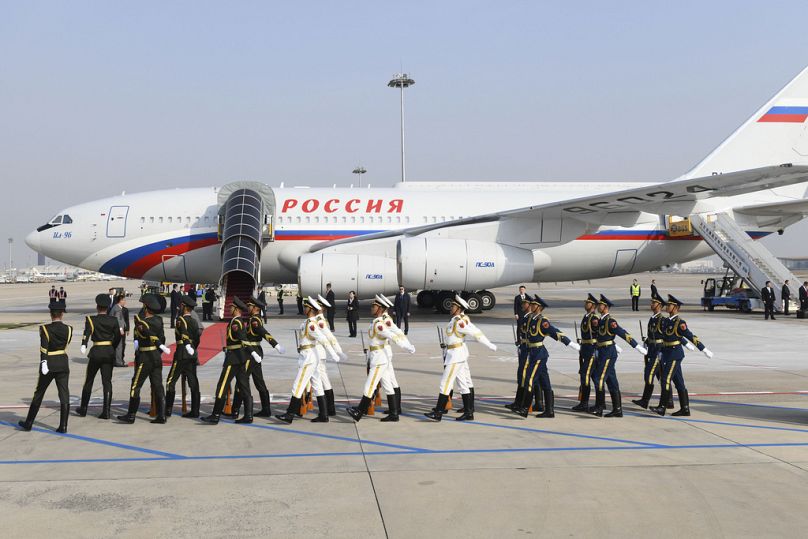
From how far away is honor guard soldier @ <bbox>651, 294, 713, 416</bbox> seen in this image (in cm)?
843

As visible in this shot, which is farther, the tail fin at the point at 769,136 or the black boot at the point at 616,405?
the tail fin at the point at 769,136

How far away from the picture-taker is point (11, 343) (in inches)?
650

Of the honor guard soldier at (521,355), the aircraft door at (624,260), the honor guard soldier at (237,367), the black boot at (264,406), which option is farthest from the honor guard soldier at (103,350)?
the aircraft door at (624,260)

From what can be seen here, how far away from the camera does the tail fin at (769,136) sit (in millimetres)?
26406

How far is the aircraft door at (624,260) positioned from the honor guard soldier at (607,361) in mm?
17526

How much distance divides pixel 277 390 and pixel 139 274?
1575cm

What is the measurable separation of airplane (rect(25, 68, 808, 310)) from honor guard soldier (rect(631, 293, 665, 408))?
11128 mm

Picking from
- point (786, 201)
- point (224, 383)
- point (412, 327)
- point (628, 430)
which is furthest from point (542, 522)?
point (786, 201)

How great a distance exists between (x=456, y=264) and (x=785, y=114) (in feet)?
51.2

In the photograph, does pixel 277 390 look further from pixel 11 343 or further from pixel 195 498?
pixel 11 343

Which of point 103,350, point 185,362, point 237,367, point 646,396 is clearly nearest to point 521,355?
point 646,396

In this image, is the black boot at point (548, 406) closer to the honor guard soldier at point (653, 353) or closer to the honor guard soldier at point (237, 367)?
the honor guard soldier at point (653, 353)

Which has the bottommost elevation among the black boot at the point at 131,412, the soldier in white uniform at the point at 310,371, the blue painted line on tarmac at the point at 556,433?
the blue painted line on tarmac at the point at 556,433

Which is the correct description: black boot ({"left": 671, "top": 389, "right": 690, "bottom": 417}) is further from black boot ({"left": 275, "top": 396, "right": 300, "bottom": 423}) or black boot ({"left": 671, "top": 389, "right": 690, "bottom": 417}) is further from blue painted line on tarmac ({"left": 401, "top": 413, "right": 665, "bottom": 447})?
black boot ({"left": 275, "top": 396, "right": 300, "bottom": 423})
